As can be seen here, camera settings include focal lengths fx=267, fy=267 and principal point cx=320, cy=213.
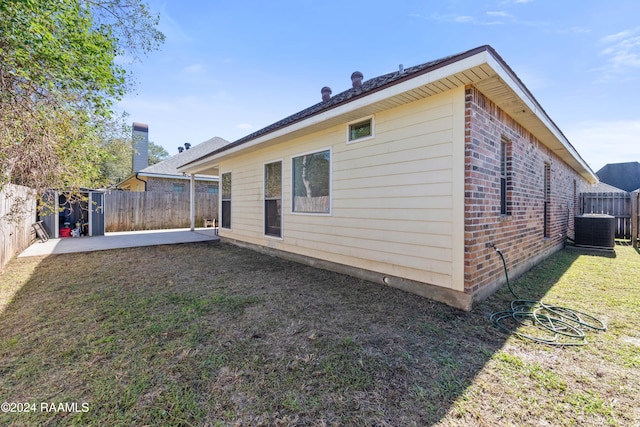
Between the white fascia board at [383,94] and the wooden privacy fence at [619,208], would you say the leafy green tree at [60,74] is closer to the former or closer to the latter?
the white fascia board at [383,94]

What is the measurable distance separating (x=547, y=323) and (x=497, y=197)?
1.72 meters

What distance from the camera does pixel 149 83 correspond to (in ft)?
19.3

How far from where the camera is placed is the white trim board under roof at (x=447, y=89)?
2934 mm

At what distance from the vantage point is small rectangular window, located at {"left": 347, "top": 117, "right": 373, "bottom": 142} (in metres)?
4.39

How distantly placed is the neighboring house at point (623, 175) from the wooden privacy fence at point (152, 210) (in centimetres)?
3156

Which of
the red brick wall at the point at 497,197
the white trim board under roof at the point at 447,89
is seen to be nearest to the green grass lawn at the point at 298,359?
the red brick wall at the point at 497,197

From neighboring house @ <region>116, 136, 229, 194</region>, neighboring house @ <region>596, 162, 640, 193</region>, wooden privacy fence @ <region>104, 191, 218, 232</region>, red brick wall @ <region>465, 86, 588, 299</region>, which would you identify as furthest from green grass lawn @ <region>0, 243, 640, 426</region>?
neighboring house @ <region>596, 162, 640, 193</region>

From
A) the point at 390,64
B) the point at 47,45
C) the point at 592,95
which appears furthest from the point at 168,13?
the point at 592,95

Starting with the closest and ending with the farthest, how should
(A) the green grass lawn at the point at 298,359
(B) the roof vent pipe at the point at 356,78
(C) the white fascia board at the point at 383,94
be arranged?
(A) the green grass lawn at the point at 298,359, (C) the white fascia board at the point at 383,94, (B) the roof vent pipe at the point at 356,78

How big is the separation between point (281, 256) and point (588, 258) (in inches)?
288

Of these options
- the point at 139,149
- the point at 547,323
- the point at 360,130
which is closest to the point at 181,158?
the point at 139,149

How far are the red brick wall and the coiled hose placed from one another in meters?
0.43

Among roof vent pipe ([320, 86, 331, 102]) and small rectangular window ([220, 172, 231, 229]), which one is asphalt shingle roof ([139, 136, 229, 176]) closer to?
small rectangular window ([220, 172, 231, 229])

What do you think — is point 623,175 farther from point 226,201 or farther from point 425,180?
point 226,201
